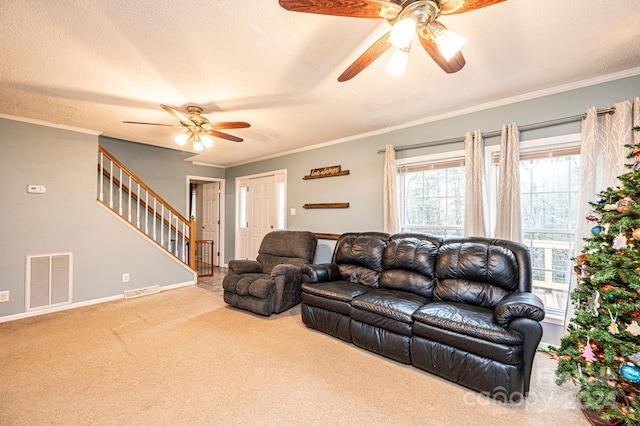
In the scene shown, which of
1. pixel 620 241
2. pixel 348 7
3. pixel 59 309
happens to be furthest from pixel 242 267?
pixel 620 241

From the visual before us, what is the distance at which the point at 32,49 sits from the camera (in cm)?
202

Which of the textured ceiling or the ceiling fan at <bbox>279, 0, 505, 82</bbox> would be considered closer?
the ceiling fan at <bbox>279, 0, 505, 82</bbox>

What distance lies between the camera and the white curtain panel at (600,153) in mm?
2266

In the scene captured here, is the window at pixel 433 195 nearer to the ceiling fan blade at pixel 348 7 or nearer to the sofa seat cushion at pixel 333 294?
the sofa seat cushion at pixel 333 294

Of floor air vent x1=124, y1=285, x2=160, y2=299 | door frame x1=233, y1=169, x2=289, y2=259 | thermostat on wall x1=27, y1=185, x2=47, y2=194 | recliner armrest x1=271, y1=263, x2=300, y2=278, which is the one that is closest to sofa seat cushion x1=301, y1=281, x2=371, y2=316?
recliner armrest x1=271, y1=263, x2=300, y2=278

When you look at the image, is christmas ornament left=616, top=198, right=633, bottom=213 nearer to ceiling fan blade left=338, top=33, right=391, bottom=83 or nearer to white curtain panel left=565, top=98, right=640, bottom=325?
white curtain panel left=565, top=98, right=640, bottom=325

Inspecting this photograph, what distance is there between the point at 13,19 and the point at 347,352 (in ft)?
11.5

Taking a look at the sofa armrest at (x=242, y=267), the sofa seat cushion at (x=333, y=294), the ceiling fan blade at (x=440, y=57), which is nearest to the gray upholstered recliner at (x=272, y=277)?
the sofa armrest at (x=242, y=267)

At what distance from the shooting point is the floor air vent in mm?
4172

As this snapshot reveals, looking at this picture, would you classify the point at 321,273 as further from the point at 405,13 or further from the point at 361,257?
the point at 405,13

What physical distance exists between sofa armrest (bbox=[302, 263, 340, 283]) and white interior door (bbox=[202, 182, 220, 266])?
13.5 ft

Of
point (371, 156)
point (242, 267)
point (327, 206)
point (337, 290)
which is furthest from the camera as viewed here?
point (327, 206)

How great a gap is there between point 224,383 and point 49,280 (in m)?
3.27

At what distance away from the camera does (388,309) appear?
237 cm
